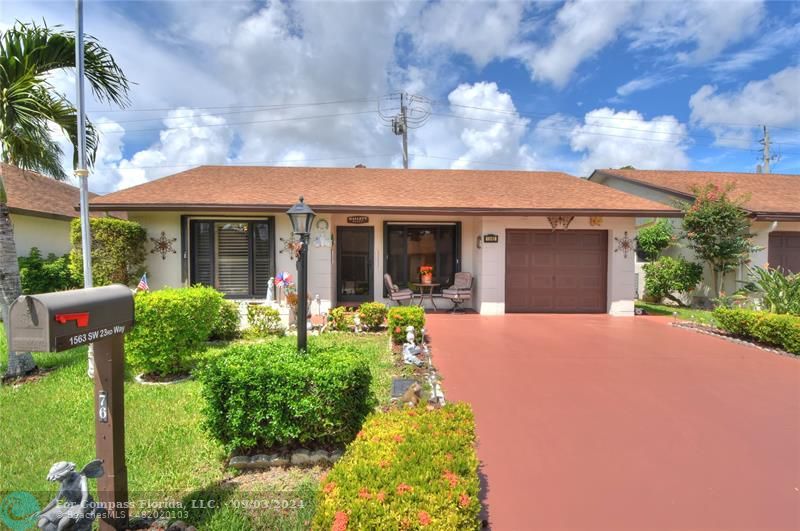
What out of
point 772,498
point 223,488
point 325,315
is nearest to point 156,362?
point 223,488

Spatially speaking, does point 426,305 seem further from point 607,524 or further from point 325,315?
point 607,524

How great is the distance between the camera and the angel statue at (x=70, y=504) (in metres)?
1.81

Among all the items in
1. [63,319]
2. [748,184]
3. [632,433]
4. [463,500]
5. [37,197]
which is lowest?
[632,433]

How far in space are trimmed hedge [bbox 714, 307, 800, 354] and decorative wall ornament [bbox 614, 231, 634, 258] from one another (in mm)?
2398

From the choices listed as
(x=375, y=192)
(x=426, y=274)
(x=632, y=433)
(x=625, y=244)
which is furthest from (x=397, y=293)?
(x=632, y=433)

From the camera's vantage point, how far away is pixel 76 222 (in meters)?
7.77

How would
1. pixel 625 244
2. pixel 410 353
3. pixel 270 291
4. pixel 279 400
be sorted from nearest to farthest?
1. pixel 279 400
2. pixel 410 353
3. pixel 270 291
4. pixel 625 244

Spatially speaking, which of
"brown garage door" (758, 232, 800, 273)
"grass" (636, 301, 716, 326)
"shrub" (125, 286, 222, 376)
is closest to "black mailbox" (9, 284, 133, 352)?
"shrub" (125, 286, 222, 376)

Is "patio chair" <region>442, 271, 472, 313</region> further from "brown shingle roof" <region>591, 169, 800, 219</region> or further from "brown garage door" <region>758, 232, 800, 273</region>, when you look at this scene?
"brown garage door" <region>758, 232, 800, 273</region>

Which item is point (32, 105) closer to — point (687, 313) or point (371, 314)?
point (371, 314)

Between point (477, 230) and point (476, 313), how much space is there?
2.29 meters

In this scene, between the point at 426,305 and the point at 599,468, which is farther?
the point at 426,305

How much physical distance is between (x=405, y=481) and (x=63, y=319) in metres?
1.86

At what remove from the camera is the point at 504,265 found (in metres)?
9.59
